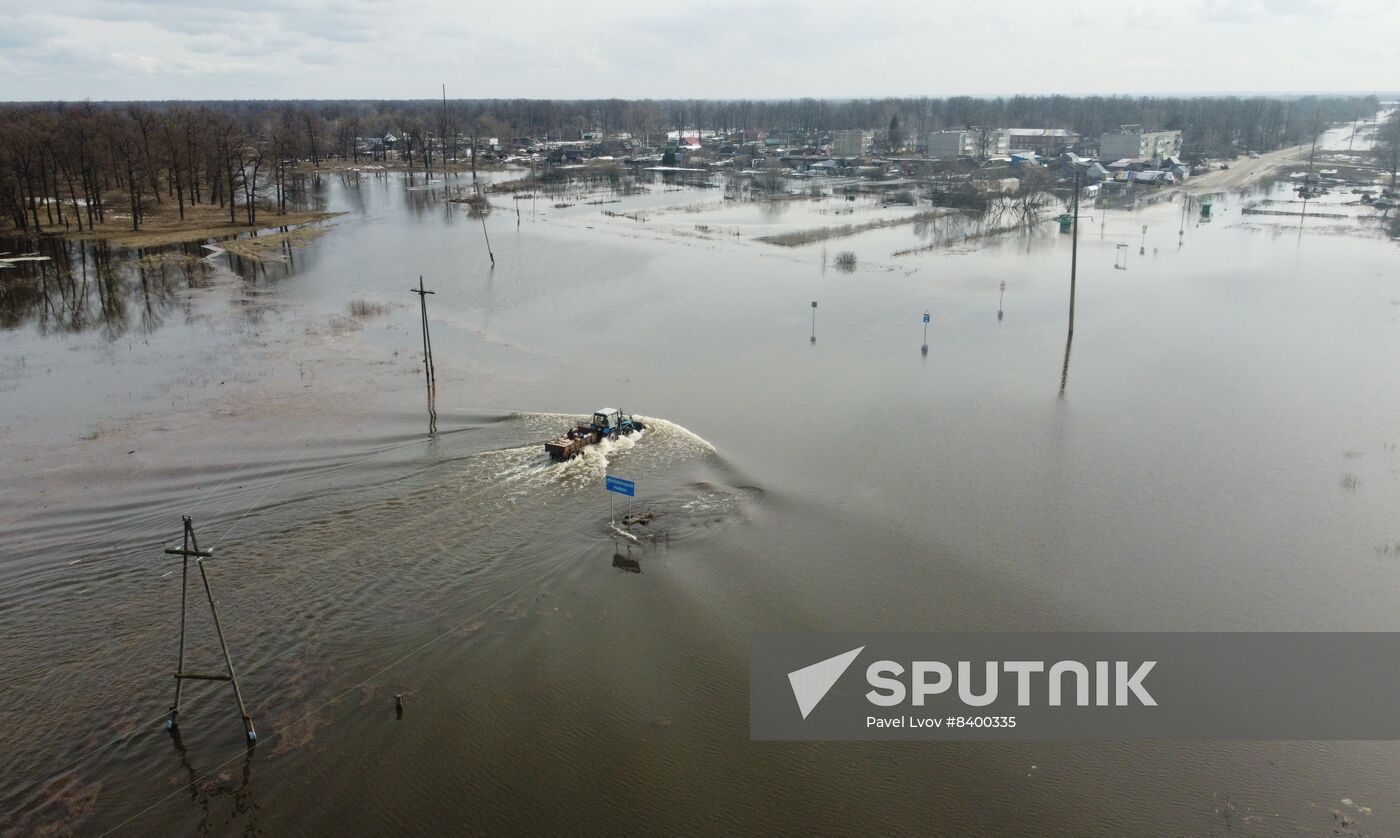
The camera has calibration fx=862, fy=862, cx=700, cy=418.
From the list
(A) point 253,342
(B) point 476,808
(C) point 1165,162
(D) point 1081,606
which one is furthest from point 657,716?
(C) point 1165,162

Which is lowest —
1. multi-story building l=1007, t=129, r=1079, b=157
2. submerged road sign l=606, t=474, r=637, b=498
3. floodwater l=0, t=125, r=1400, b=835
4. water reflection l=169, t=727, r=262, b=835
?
water reflection l=169, t=727, r=262, b=835

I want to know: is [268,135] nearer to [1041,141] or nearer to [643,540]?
[1041,141]

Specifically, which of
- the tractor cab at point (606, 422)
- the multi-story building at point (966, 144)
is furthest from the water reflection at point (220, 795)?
the multi-story building at point (966, 144)

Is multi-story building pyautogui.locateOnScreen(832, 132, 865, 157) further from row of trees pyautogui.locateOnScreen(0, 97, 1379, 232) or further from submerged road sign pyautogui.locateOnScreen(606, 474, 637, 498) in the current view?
submerged road sign pyautogui.locateOnScreen(606, 474, 637, 498)

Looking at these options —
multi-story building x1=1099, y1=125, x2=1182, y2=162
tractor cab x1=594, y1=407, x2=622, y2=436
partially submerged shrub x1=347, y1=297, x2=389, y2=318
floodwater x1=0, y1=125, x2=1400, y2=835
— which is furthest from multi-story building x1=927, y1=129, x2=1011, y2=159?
tractor cab x1=594, y1=407, x2=622, y2=436

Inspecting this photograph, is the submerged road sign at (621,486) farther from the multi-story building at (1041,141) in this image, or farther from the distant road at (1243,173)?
the multi-story building at (1041,141)

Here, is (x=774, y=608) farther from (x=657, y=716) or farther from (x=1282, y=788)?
(x=1282, y=788)

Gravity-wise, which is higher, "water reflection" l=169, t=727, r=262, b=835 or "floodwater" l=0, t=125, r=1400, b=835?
"floodwater" l=0, t=125, r=1400, b=835
